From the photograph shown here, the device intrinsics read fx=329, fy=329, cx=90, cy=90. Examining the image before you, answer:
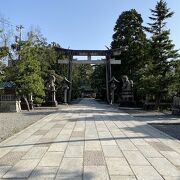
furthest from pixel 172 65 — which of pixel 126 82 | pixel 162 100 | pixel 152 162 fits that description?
pixel 152 162

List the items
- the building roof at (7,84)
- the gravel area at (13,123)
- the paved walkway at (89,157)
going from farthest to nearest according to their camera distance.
A: the building roof at (7,84) → the gravel area at (13,123) → the paved walkway at (89,157)

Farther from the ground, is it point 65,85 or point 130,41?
point 130,41

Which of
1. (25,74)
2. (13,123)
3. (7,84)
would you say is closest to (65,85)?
(7,84)

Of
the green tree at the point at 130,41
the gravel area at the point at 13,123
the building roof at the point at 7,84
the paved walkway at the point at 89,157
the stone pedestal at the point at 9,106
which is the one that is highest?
the green tree at the point at 130,41

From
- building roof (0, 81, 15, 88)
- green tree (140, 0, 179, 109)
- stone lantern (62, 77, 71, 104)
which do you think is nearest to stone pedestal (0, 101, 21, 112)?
building roof (0, 81, 15, 88)

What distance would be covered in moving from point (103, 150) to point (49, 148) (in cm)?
139

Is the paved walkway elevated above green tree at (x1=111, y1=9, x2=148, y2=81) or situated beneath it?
situated beneath

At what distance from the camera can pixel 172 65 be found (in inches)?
1000

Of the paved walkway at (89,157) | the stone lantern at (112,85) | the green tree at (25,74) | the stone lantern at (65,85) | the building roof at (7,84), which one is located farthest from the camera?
the stone lantern at (112,85)

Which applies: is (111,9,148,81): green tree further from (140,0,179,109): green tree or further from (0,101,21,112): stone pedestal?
(0,101,21,112): stone pedestal

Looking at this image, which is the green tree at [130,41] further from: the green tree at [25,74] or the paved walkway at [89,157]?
the paved walkway at [89,157]

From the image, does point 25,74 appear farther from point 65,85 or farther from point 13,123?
point 65,85

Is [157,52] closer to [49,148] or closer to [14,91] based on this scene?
[14,91]

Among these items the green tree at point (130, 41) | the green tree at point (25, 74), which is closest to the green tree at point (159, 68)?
the green tree at point (25, 74)
